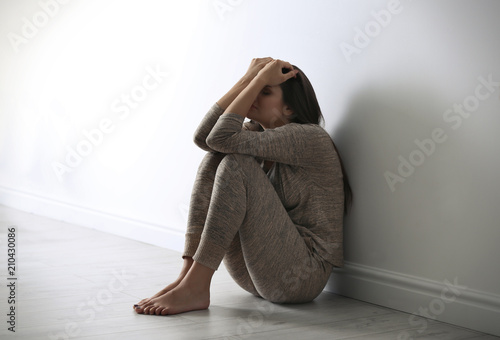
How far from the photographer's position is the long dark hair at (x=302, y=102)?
6.42ft

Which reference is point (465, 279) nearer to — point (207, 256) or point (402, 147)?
point (402, 147)

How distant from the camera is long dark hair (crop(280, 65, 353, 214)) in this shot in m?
1.96

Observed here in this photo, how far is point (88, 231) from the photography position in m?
3.32
